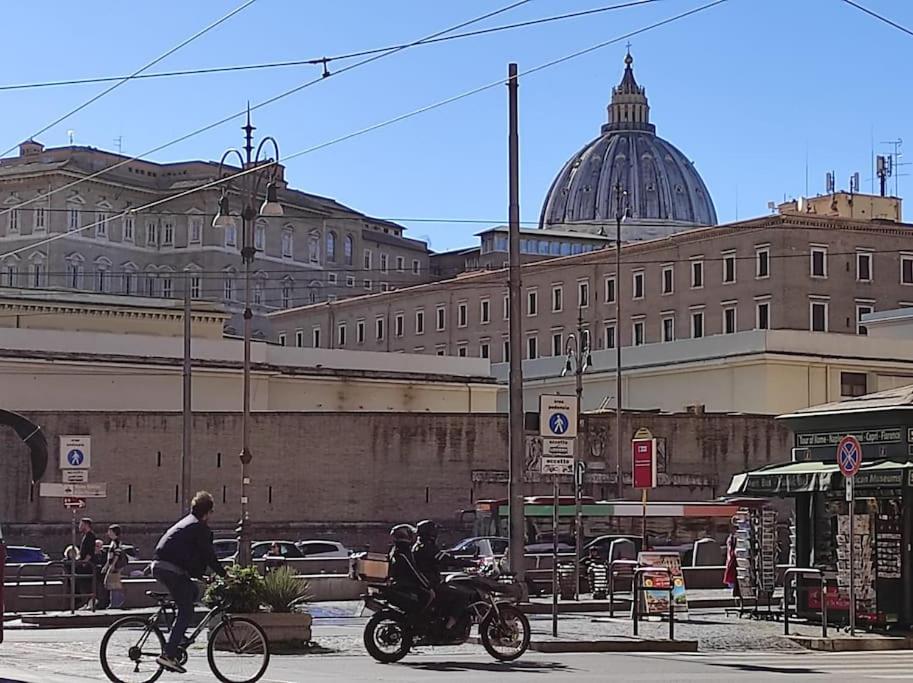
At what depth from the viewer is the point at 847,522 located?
76.7 feet

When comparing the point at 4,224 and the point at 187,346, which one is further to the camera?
the point at 4,224

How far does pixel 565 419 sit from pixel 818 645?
438 cm

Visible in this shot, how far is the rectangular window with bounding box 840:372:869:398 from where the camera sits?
2896 inches

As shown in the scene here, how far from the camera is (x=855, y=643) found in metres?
22.2

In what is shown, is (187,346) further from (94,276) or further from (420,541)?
(94,276)

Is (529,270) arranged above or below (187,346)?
above

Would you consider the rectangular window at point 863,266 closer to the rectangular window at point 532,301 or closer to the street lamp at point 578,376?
the street lamp at point 578,376

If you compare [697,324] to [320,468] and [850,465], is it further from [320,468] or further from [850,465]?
[850,465]

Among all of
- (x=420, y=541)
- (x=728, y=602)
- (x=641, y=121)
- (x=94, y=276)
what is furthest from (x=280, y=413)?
(x=641, y=121)

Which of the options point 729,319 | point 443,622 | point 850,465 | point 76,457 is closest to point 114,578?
point 76,457

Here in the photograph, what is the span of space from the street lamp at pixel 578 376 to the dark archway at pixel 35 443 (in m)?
16.3

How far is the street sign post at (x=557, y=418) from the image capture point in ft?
76.3

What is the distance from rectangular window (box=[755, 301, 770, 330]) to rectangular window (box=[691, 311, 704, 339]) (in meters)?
3.53

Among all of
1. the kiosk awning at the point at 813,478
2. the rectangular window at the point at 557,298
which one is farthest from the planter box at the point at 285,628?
the rectangular window at the point at 557,298
